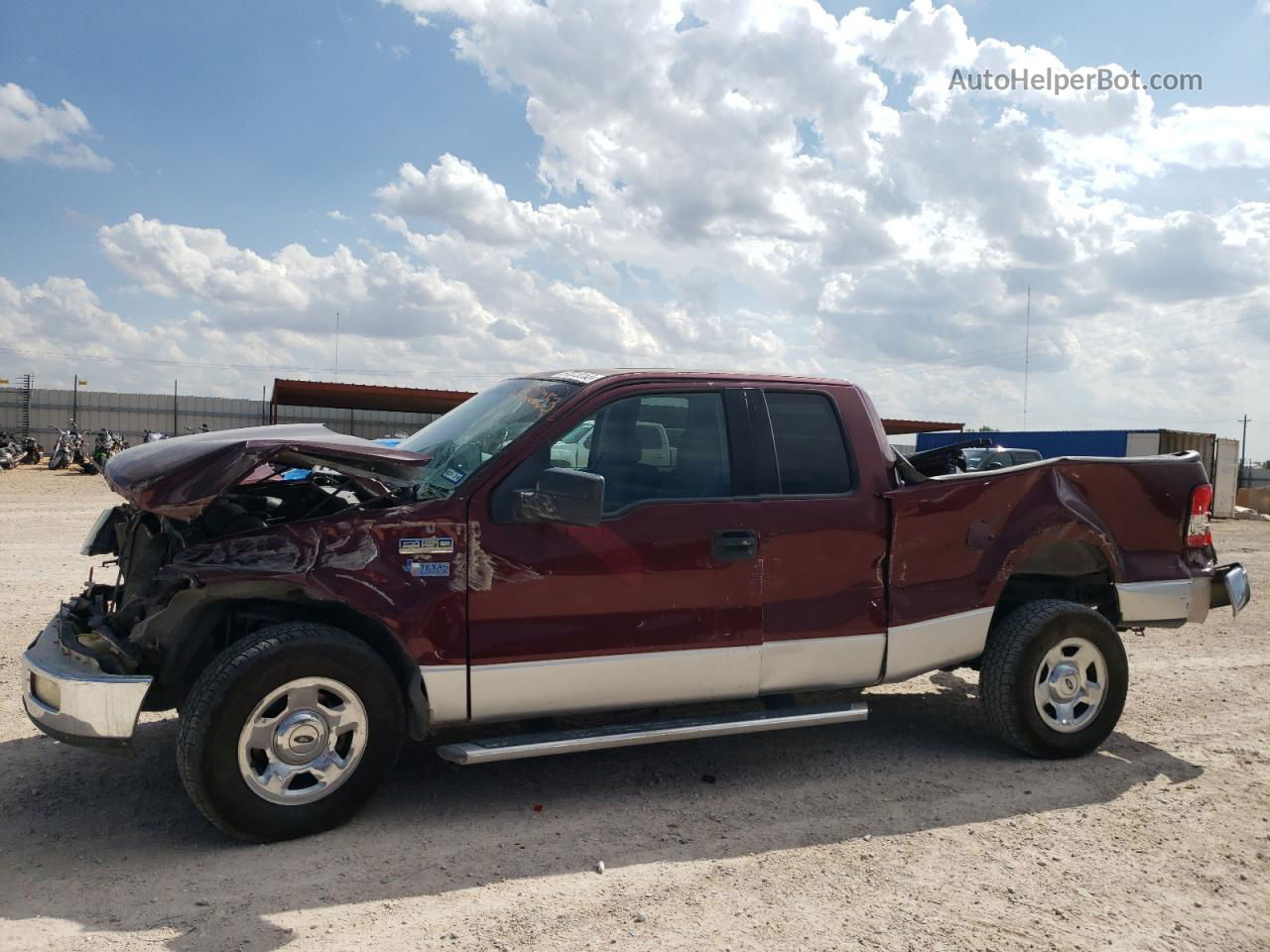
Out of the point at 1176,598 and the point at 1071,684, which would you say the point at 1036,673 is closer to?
the point at 1071,684

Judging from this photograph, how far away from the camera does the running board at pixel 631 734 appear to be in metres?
4.04

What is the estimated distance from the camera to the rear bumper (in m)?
5.48

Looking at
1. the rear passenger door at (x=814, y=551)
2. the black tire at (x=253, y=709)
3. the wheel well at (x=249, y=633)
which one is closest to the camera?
the black tire at (x=253, y=709)

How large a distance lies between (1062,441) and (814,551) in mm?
31686

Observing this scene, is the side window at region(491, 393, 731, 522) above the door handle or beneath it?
above

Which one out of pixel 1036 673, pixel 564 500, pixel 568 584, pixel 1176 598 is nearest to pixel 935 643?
pixel 1036 673

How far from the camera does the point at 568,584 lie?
421 cm

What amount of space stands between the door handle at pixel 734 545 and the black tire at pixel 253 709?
1495 mm

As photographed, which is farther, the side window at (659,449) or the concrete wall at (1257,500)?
the concrete wall at (1257,500)

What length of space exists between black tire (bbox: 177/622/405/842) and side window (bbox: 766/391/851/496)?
81.1 inches

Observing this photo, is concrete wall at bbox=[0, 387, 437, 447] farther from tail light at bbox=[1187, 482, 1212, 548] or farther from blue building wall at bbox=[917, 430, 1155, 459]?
tail light at bbox=[1187, 482, 1212, 548]

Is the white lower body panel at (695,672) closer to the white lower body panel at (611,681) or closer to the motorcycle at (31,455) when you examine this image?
the white lower body panel at (611,681)

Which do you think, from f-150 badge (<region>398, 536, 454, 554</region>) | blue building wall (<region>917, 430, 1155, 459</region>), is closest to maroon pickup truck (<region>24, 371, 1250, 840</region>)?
f-150 badge (<region>398, 536, 454, 554</region>)

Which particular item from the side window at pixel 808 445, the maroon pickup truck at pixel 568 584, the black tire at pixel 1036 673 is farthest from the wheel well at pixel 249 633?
the black tire at pixel 1036 673
